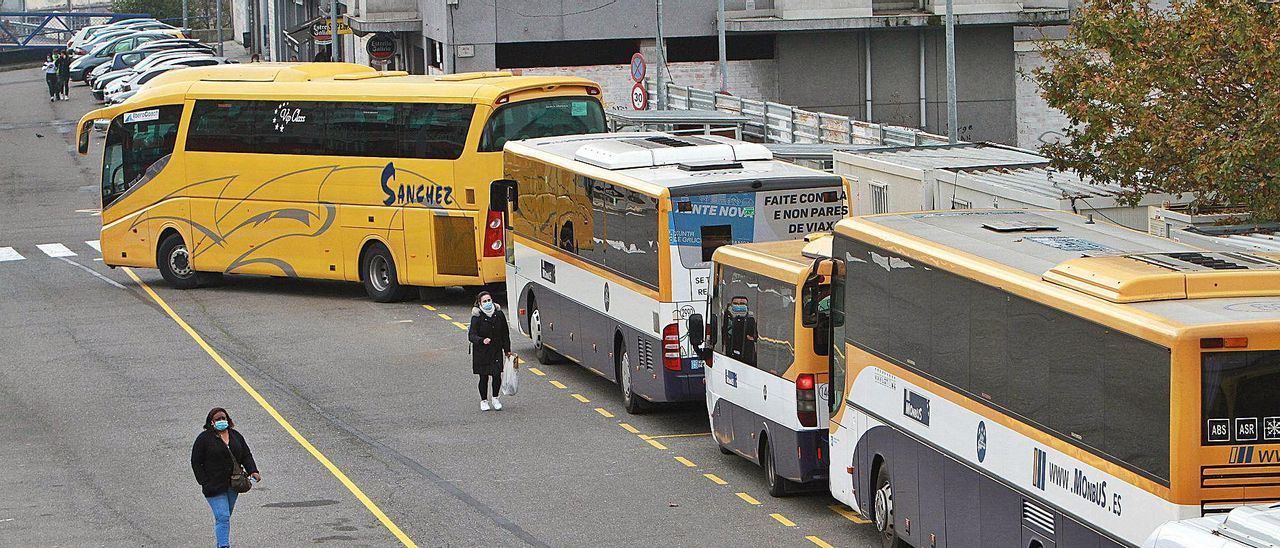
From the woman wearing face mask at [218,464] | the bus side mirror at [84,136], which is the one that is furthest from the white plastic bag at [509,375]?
the bus side mirror at [84,136]

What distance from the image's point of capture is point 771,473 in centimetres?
1795

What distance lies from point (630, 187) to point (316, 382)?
564 centimetres

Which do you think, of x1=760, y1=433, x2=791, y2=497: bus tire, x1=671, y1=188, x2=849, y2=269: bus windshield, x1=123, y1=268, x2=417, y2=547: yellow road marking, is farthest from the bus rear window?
x1=671, y1=188, x2=849, y2=269: bus windshield

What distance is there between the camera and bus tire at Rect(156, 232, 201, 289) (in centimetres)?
3344

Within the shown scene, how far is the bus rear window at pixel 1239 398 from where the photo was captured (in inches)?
420

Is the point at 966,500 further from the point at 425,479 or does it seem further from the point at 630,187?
the point at 630,187

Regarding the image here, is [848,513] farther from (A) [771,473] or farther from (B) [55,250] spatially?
(B) [55,250]

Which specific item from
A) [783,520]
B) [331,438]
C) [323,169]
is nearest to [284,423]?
[331,438]

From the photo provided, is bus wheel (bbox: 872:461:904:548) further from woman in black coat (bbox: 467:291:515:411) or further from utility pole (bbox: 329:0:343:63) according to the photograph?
utility pole (bbox: 329:0:343:63)

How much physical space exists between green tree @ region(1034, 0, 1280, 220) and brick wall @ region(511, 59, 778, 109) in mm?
27827

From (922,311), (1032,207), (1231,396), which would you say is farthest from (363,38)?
(1231,396)

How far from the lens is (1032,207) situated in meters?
23.6

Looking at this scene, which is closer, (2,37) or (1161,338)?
(1161,338)

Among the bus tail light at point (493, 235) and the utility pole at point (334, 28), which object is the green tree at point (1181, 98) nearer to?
the bus tail light at point (493, 235)
